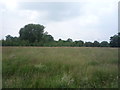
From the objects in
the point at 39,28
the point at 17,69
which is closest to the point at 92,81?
the point at 17,69

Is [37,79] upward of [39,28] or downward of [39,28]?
downward

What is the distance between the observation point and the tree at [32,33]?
3494cm

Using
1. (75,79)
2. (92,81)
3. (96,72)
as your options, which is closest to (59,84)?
(75,79)

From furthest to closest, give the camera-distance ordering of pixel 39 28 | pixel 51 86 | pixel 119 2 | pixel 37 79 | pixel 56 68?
pixel 39 28 → pixel 119 2 → pixel 56 68 → pixel 37 79 → pixel 51 86

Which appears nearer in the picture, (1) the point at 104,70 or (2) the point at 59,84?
(2) the point at 59,84

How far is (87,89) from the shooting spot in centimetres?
284

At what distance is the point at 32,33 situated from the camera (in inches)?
1438

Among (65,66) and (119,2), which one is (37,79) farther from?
(119,2)

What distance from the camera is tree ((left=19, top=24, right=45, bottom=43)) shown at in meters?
34.9

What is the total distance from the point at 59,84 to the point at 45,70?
1155mm

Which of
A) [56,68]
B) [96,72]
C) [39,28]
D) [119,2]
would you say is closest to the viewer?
[96,72]

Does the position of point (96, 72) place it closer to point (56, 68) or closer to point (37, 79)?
point (56, 68)

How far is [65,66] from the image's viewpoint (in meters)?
4.29

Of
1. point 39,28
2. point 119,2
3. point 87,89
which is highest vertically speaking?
point 39,28
